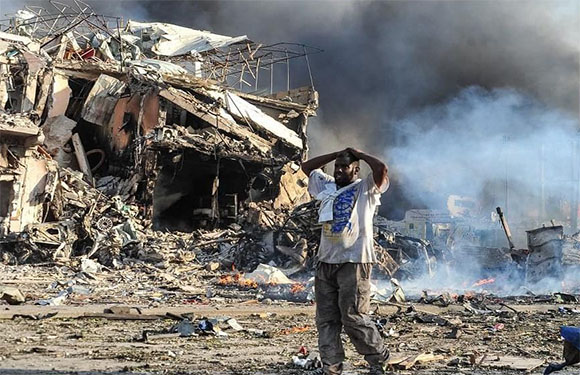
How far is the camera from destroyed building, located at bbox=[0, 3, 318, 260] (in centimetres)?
1595

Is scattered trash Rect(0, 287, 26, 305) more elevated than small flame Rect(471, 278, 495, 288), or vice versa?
scattered trash Rect(0, 287, 26, 305)

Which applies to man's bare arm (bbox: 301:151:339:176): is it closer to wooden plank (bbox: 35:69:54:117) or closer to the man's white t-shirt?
the man's white t-shirt

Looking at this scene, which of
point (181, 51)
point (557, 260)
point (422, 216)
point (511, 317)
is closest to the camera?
point (511, 317)

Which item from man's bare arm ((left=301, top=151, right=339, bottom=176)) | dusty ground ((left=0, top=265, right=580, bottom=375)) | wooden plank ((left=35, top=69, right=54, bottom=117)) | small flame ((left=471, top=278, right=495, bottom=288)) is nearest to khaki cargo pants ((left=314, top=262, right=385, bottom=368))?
dusty ground ((left=0, top=265, right=580, bottom=375))

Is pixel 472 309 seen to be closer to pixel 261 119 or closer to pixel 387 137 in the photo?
pixel 261 119

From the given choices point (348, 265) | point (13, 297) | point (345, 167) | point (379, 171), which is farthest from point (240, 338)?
point (13, 297)

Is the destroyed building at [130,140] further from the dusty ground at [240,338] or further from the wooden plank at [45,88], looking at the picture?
the dusty ground at [240,338]

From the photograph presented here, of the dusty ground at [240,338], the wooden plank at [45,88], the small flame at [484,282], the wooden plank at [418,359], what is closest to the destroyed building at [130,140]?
the wooden plank at [45,88]

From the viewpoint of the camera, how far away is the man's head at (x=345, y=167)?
3788mm

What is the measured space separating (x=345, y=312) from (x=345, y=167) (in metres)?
0.84

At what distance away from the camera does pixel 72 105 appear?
22406 millimetres

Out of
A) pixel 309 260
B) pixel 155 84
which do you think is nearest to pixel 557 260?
pixel 309 260

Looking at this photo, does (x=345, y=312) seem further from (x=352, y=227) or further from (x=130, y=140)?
(x=130, y=140)

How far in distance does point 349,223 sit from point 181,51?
23.1 metres
